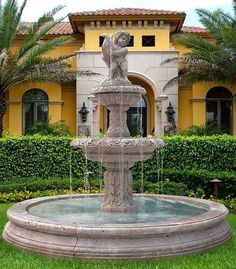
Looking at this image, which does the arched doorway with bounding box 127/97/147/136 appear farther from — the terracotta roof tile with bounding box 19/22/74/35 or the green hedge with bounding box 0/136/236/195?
the green hedge with bounding box 0/136/236/195

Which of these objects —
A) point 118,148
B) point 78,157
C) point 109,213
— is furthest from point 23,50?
point 118,148

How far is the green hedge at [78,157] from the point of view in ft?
51.4

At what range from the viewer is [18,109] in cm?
2389

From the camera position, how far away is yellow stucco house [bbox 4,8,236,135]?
22609 mm

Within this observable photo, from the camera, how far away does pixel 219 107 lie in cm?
2416

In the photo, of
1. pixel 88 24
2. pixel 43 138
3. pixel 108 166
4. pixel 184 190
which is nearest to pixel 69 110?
pixel 88 24

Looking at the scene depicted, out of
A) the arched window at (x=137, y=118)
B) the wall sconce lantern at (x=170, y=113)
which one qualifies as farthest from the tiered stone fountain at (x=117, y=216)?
the arched window at (x=137, y=118)

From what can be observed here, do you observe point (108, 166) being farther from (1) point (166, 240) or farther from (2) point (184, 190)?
(2) point (184, 190)

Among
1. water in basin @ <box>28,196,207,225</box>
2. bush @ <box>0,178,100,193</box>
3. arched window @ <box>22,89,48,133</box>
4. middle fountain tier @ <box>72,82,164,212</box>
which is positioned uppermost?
arched window @ <box>22,89,48,133</box>

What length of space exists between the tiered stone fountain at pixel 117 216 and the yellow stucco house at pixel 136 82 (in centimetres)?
1293

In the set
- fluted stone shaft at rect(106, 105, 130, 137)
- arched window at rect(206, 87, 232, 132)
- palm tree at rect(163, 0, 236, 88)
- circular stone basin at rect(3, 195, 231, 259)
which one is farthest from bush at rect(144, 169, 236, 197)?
arched window at rect(206, 87, 232, 132)

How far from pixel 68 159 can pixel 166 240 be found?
9740 millimetres

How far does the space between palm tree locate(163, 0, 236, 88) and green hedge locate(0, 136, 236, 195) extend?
17.4ft

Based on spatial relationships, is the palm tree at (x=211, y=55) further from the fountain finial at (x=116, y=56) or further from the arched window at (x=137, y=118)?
the fountain finial at (x=116, y=56)
